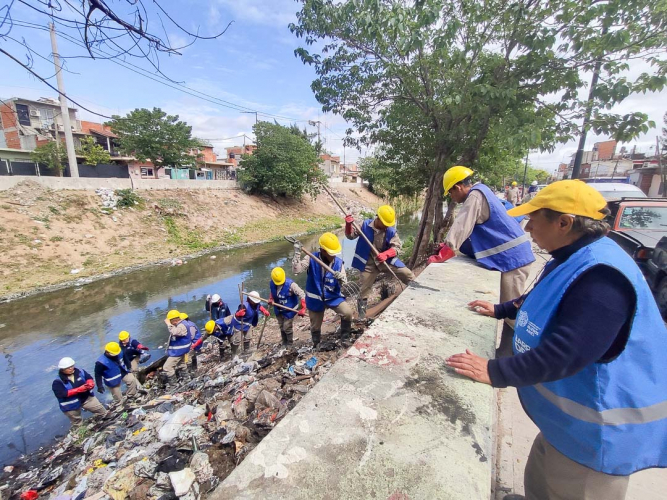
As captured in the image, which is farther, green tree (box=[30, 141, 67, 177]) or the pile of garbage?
green tree (box=[30, 141, 67, 177])

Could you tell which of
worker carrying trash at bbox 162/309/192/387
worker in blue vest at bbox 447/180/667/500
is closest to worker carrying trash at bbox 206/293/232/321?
worker carrying trash at bbox 162/309/192/387

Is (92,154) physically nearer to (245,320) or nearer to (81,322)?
(81,322)

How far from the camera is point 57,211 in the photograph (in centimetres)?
1441

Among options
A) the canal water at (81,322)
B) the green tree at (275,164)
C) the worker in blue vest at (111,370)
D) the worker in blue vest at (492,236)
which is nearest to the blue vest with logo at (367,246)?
the worker in blue vest at (492,236)

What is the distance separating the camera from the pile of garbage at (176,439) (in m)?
2.47

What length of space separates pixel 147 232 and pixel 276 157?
1132cm

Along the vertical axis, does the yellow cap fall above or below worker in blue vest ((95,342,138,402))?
above

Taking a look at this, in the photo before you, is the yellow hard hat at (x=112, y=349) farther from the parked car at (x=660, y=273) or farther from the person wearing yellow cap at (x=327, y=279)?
the parked car at (x=660, y=273)

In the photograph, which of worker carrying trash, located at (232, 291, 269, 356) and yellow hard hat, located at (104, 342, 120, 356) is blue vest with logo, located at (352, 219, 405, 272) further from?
yellow hard hat, located at (104, 342, 120, 356)

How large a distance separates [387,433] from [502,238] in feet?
7.05

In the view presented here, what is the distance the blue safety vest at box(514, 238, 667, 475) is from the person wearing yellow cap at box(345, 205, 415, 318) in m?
3.50

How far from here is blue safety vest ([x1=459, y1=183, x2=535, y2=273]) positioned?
8.98 ft

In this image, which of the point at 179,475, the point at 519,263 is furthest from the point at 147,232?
the point at 519,263

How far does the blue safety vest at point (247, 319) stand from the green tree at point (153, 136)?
73.7 ft
